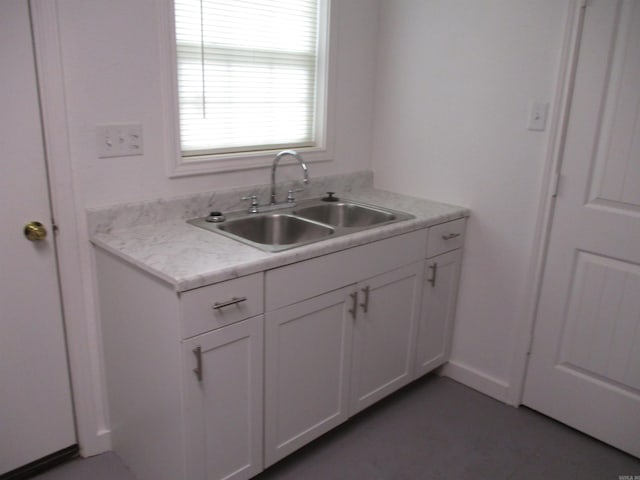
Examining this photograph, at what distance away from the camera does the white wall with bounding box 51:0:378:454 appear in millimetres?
1855

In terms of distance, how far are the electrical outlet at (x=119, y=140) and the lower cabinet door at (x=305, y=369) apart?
0.81 meters

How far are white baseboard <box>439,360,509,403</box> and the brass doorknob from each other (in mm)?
2019

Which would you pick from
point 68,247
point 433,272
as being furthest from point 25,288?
point 433,272

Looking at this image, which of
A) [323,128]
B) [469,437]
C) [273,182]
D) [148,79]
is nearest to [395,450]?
[469,437]

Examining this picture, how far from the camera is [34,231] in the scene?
1891mm

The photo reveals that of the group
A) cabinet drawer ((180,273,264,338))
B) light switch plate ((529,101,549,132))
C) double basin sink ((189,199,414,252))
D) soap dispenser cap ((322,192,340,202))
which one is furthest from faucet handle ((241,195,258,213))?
light switch plate ((529,101,549,132))

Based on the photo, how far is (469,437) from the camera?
7.88 feet

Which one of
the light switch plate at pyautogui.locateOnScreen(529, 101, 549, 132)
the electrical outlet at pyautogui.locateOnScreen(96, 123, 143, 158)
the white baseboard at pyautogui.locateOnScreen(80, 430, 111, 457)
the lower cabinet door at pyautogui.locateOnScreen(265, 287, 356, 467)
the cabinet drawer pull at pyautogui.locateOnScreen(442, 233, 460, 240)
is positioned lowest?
the white baseboard at pyautogui.locateOnScreen(80, 430, 111, 457)

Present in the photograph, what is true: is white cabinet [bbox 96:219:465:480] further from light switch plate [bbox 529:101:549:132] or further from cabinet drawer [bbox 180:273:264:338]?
light switch plate [bbox 529:101:549:132]

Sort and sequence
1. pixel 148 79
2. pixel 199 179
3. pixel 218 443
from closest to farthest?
pixel 218 443
pixel 148 79
pixel 199 179

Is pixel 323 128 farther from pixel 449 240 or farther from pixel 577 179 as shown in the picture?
pixel 577 179

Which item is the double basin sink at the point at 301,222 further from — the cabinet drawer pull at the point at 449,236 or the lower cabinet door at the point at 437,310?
the lower cabinet door at the point at 437,310

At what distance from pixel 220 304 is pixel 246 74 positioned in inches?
46.4

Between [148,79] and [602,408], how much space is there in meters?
2.31
